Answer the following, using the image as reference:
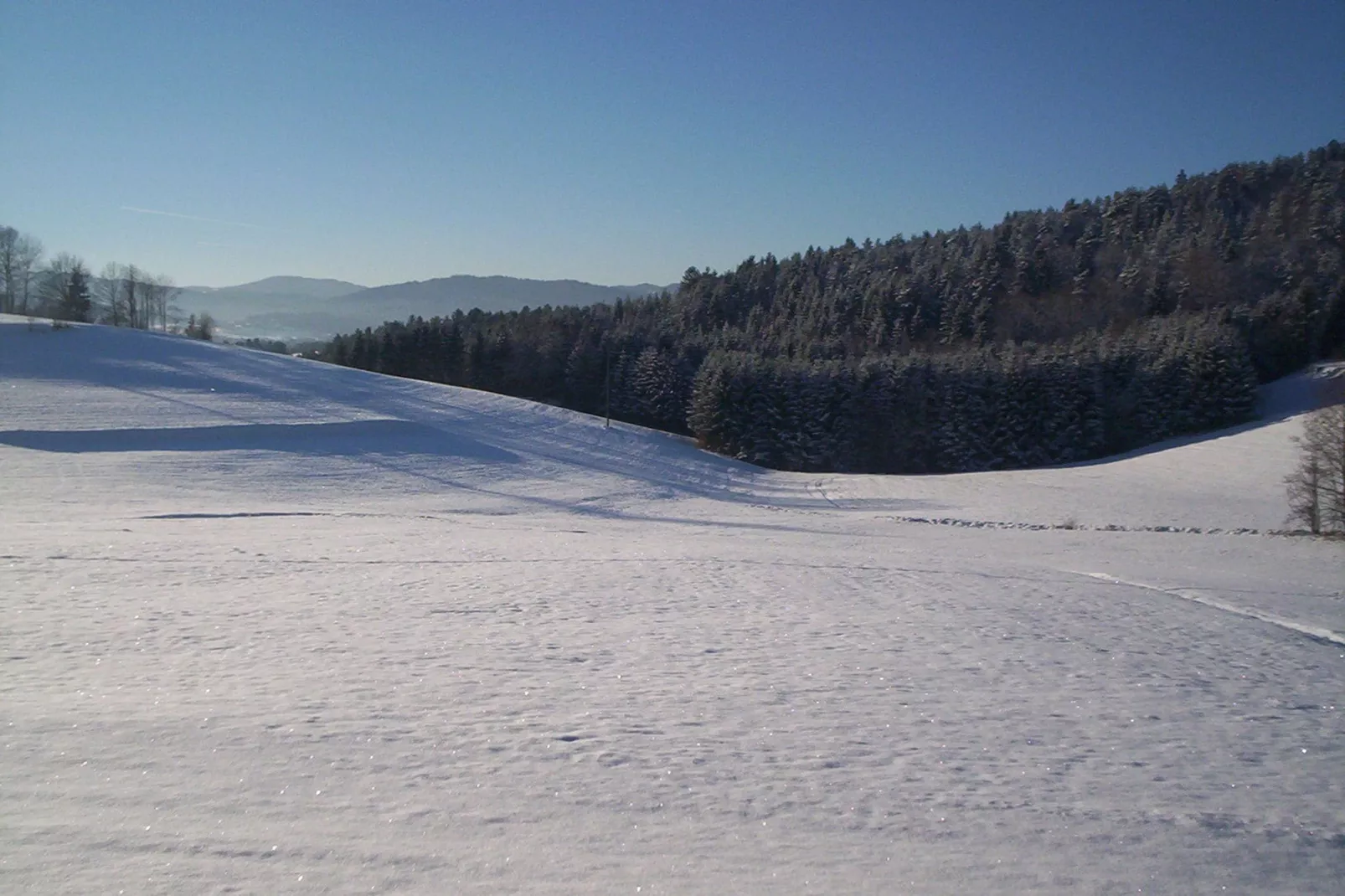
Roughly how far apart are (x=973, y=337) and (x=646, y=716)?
80.8 meters

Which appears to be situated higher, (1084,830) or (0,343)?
(0,343)

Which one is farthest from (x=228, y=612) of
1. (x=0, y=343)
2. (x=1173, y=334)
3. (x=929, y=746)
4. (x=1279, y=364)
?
(x=1279, y=364)

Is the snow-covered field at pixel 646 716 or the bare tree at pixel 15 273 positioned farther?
the bare tree at pixel 15 273

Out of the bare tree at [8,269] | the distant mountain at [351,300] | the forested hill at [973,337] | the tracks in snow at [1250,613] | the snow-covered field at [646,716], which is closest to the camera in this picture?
the snow-covered field at [646,716]

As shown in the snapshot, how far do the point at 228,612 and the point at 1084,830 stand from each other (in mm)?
10283

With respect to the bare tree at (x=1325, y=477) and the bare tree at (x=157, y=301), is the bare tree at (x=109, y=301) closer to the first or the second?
the bare tree at (x=157, y=301)

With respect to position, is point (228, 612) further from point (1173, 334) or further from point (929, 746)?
point (1173, 334)

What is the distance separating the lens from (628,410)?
78875mm

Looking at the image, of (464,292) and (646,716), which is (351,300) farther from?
(646,716)

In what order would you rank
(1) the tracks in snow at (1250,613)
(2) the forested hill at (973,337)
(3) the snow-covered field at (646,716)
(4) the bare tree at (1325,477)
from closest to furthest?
(3) the snow-covered field at (646,716), (1) the tracks in snow at (1250,613), (4) the bare tree at (1325,477), (2) the forested hill at (973,337)

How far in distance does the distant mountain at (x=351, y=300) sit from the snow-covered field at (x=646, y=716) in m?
126

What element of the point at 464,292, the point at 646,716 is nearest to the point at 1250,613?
the point at 646,716

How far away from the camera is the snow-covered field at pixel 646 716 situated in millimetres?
5664

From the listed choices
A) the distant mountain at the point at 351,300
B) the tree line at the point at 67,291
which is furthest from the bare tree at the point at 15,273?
the distant mountain at the point at 351,300
